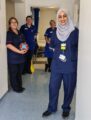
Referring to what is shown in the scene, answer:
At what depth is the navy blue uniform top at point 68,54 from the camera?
3.28m

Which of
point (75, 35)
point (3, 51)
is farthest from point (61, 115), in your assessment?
point (3, 51)

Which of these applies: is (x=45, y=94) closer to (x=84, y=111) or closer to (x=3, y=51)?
(x=3, y=51)

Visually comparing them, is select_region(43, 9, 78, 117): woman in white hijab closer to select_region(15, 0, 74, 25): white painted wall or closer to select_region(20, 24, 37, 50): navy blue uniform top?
select_region(20, 24, 37, 50): navy blue uniform top

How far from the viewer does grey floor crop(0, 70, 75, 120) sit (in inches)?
141

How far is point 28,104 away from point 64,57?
4.04 feet

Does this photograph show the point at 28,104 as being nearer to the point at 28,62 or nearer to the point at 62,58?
the point at 62,58

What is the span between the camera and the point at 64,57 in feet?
10.9

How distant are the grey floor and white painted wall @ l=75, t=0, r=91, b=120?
0.84 m

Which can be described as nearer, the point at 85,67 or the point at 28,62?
the point at 85,67

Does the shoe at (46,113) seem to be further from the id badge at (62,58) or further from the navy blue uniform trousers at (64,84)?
the id badge at (62,58)

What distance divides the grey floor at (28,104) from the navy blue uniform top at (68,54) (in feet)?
2.39

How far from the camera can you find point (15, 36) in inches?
179

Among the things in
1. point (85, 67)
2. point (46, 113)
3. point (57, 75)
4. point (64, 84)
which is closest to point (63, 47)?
point (57, 75)

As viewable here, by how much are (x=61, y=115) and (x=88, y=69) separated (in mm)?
1388
